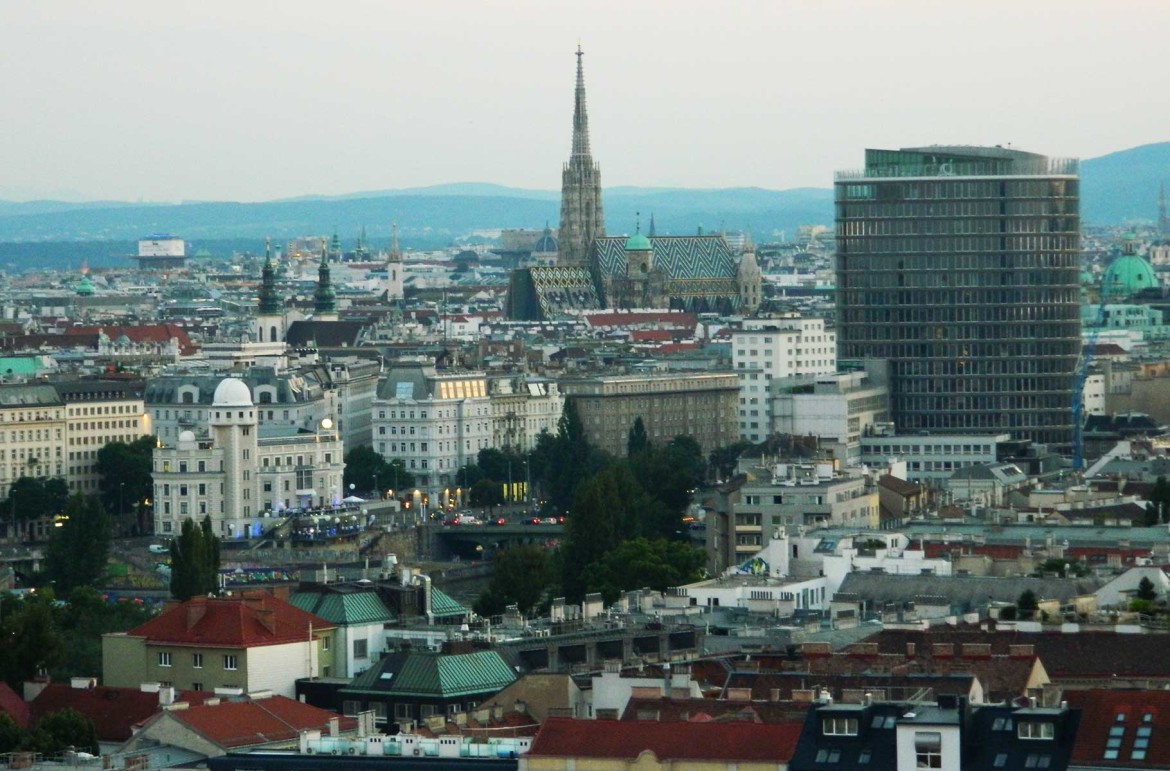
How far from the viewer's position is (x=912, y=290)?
14825cm

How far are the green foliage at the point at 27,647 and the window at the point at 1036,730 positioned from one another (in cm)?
2768

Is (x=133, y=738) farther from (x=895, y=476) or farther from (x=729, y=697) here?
(x=895, y=476)

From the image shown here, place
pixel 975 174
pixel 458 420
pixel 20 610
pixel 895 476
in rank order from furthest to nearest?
pixel 458 420 < pixel 975 174 < pixel 895 476 < pixel 20 610

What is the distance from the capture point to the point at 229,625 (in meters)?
68.2

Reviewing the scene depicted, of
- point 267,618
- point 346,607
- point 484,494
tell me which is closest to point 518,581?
point 346,607

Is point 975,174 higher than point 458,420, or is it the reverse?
point 975,174

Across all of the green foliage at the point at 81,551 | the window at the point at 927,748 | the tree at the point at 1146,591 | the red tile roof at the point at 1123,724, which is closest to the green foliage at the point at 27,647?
the tree at the point at 1146,591

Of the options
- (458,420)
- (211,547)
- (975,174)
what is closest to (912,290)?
(975,174)

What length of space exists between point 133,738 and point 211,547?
39.8 m

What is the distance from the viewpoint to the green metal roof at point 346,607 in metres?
72.1

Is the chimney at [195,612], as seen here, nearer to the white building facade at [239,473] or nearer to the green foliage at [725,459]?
the white building facade at [239,473]

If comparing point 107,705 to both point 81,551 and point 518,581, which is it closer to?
point 518,581

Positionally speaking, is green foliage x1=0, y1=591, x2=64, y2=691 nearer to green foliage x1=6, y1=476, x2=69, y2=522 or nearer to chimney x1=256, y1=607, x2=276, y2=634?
chimney x1=256, y1=607, x2=276, y2=634

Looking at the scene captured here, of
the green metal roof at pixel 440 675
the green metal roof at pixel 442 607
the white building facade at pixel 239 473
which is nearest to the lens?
the green metal roof at pixel 440 675
